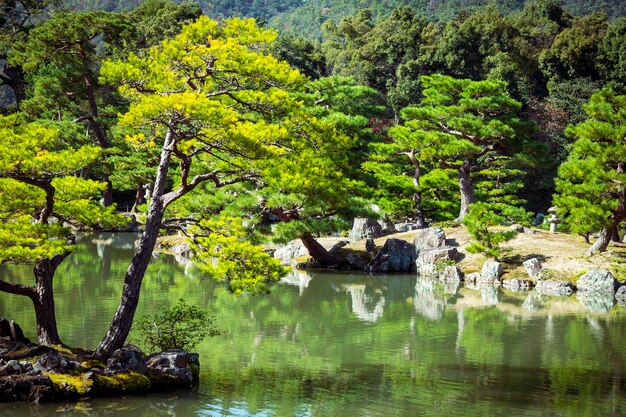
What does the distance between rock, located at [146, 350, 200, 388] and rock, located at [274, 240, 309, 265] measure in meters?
14.0

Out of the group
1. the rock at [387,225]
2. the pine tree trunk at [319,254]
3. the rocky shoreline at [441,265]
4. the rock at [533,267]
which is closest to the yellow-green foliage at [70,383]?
the rocky shoreline at [441,265]

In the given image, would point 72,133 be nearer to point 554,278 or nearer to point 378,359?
point 554,278

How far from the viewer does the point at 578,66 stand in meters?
37.6

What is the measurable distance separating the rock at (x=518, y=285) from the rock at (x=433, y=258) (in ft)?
7.23

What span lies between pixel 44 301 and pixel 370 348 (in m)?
5.57

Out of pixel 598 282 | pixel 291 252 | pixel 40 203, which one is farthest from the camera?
pixel 291 252

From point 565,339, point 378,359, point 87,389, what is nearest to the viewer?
point 87,389

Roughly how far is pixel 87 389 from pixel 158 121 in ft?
11.3

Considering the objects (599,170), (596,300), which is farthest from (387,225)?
(596,300)

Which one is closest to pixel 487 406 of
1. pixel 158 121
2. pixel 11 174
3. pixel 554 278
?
pixel 158 121

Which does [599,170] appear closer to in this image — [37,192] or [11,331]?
[37,192]

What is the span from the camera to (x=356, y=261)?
76.3 feet

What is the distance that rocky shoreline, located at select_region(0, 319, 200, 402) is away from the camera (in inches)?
340

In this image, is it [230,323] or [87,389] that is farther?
[230,323]
